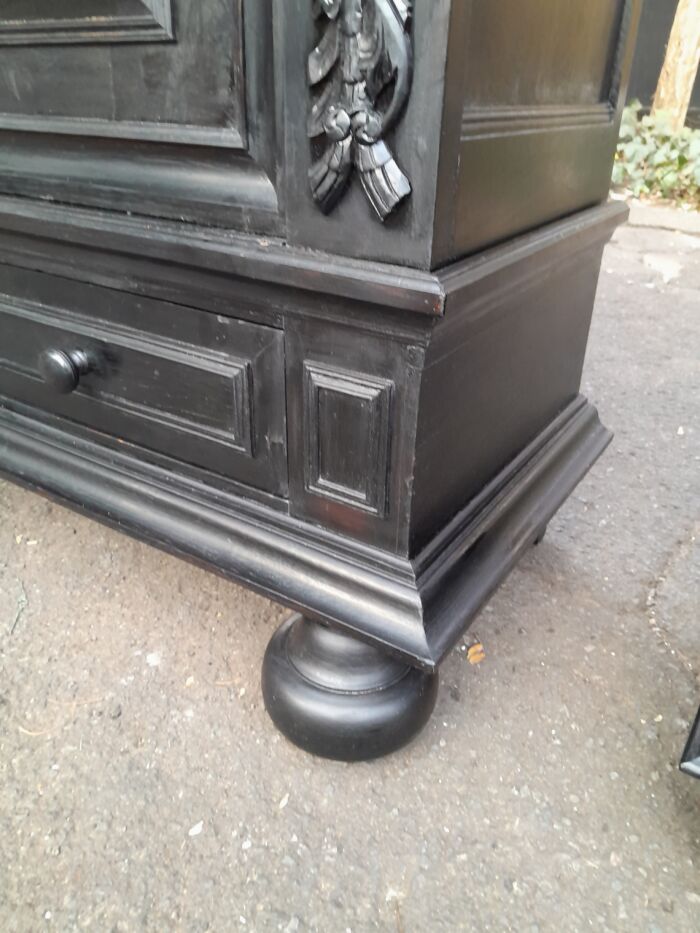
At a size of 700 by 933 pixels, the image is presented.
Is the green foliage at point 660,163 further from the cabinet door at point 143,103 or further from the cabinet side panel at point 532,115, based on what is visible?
the cabinet door at point 143,103

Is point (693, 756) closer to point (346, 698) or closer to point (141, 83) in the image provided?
point (346, 698)

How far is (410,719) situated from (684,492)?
0.85 m

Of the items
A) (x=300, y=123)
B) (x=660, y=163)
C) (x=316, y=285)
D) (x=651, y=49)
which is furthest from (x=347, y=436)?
(x=651, y=49)

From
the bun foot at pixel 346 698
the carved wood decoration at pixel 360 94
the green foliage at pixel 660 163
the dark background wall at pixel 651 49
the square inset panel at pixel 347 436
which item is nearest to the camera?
the carved wood decoration at pixel 360 94

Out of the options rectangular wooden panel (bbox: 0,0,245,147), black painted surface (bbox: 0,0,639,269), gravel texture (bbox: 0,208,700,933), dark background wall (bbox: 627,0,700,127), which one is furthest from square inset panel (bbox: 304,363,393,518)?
dark background wall (bbox: 627,0,700,127)

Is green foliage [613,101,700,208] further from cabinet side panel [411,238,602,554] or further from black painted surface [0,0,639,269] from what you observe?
black painted surface [0,0,639,269]

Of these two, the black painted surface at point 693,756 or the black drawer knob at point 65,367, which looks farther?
the black drawer knob at point 65,367

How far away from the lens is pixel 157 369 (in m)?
0.81

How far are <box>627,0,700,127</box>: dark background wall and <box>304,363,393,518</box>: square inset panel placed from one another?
4640 millimetres

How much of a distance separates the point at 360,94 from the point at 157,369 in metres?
0.37

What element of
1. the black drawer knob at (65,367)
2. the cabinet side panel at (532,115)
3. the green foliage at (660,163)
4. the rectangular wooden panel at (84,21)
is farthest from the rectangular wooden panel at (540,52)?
the green foliage at (660,163)

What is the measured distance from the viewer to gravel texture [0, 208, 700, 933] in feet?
2.39

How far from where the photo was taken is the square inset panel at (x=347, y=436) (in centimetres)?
68

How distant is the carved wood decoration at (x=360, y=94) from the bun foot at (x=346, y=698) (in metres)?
0.47
